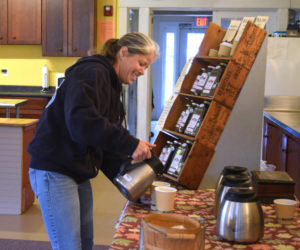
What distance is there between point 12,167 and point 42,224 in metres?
0.65

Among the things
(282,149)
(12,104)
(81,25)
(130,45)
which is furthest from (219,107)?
(81,25)

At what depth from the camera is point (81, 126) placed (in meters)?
1.54

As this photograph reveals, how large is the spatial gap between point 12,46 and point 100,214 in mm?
3725

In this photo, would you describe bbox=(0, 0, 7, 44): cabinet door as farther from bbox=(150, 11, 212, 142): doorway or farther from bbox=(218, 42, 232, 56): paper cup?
bbox=(150, 11, 212, 142): doorway

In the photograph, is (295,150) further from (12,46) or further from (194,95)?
(12,46)

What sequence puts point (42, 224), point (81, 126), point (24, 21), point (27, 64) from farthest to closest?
1. point (27, 64)
2. point (24, 21)
3. point (42, 224)
4. point (81, 126)

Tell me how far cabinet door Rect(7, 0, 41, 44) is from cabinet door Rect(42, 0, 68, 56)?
115mm

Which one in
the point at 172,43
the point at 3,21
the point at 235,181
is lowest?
the point at 235,181

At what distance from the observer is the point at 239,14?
20.1 feet

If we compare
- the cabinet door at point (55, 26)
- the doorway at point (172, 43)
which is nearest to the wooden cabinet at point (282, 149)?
the cabinet door at point (55, 26)

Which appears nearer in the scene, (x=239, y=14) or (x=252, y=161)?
(x=252, y=161)

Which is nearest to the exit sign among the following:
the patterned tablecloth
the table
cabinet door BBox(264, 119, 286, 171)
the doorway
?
the doorway

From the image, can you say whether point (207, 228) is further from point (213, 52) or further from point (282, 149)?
point (282, 149)

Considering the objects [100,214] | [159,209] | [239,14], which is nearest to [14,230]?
[100,214]
